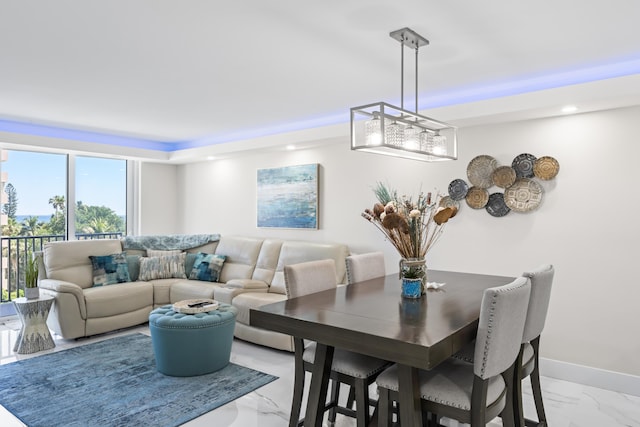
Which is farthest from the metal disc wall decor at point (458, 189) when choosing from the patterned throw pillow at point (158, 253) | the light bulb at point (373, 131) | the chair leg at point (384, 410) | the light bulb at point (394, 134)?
the patterned throw pillow at point (158, 253)

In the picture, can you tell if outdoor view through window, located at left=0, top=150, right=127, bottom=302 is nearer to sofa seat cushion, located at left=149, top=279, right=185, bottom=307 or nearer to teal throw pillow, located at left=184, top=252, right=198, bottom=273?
teal throw pillow, located at left=184, top=252, right=198, bottom=273

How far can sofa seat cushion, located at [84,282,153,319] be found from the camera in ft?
15.0

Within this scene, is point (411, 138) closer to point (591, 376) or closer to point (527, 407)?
point (527, 407)

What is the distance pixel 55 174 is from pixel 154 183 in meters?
1.38

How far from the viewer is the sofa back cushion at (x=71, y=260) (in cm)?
486

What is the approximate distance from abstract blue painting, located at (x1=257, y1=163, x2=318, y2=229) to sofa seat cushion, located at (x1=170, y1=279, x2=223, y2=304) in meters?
1.17

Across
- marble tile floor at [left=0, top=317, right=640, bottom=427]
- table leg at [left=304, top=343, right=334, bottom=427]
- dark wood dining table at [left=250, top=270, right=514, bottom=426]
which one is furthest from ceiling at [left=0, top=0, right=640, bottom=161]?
marble tile floor at [left=0, top=317, right=640, bottom=427]

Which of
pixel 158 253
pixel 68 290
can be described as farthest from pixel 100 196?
pixel 68 290

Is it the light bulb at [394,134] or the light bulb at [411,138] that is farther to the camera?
the light bulb at [411,138]

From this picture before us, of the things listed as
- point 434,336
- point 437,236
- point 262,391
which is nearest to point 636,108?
point 437,236

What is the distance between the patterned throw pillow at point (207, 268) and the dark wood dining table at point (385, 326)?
3103mm

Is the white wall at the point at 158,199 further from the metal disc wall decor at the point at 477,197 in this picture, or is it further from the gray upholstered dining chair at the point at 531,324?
the gray upholstered dining chair at the point at 531,324

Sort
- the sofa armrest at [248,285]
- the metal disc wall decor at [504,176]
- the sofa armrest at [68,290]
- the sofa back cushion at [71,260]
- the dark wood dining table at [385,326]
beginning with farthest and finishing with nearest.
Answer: the sofa back cushion at [71,260] → the sofa armrest at [248,285] → the sofa armrest at [68,290] → the metal disc wall decor at [504,176] → the dark wood dining table at [385,326]

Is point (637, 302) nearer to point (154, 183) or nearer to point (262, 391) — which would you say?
point (262, 391)
